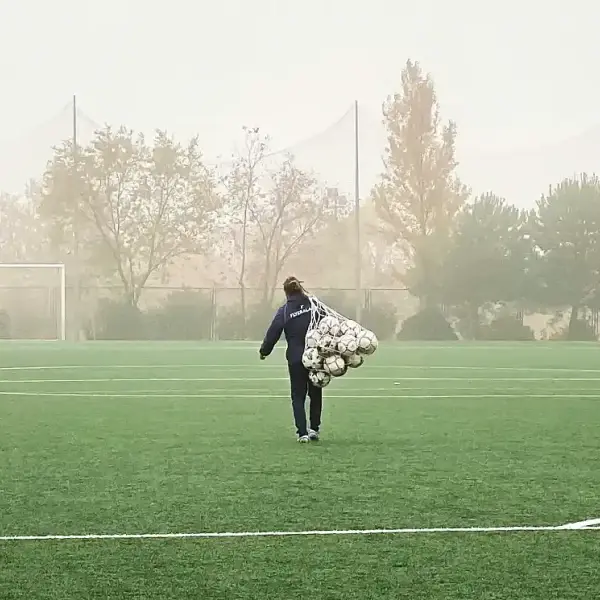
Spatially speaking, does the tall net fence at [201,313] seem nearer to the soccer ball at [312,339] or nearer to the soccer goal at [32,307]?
the soccer goal at [32,307]

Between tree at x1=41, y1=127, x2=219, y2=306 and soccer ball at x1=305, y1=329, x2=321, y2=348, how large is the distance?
45.2m

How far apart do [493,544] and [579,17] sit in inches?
1959

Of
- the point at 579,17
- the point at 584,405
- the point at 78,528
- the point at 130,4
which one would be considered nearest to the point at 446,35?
the point at 579,17

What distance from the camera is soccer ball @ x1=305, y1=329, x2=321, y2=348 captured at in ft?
37.4

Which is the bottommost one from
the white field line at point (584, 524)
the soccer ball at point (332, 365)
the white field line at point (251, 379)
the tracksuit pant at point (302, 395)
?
the white field line at point (584, 524)

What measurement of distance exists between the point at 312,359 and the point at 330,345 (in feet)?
0.65

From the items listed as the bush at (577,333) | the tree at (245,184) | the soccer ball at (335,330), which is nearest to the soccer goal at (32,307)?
the tree at (245,184)

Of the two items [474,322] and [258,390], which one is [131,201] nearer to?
[474,322]

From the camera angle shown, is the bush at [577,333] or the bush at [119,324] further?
the bush at [119,324]

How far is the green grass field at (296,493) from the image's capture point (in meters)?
6.08

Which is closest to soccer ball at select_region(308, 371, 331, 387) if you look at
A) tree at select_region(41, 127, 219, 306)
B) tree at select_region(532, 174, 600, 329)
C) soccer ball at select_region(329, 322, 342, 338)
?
soccer ball at select_region(329, 322, 342, 338)

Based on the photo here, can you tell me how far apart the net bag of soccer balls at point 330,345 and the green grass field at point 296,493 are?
68cm

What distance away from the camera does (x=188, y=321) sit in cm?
5000

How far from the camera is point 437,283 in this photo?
52.0 metres
